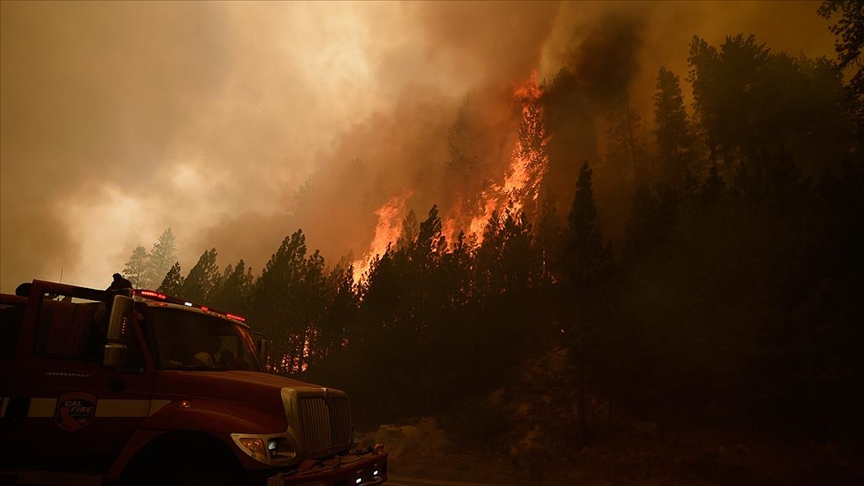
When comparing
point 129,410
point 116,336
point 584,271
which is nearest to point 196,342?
point 129,410

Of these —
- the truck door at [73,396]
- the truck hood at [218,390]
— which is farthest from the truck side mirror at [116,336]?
the truck hood at [218,390]

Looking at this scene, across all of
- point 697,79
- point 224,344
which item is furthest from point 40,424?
point 697,79

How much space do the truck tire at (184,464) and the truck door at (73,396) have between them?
406 mm

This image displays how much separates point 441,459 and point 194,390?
23981mm

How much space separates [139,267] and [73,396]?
130 metres

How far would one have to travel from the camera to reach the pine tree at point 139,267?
112 m

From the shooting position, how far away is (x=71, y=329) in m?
5.73

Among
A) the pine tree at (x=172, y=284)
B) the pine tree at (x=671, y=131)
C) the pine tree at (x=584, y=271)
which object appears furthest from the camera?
the pine tree at (x=172, y=284)

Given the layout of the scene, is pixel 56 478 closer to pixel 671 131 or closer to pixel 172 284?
pixel 671 131

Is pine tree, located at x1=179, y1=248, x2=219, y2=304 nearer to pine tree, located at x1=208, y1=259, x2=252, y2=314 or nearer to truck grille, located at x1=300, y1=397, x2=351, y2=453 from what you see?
pine tree, located at x1=208, y1=259, x2=252, y2=314

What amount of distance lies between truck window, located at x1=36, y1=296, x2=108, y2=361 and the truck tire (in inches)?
53.2

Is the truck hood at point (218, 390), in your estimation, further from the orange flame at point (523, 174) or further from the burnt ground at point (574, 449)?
the orange flame at point (523, 174)

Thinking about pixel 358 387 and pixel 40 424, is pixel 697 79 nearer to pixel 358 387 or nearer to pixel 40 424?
pixel 358 387

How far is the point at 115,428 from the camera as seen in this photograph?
542cm
